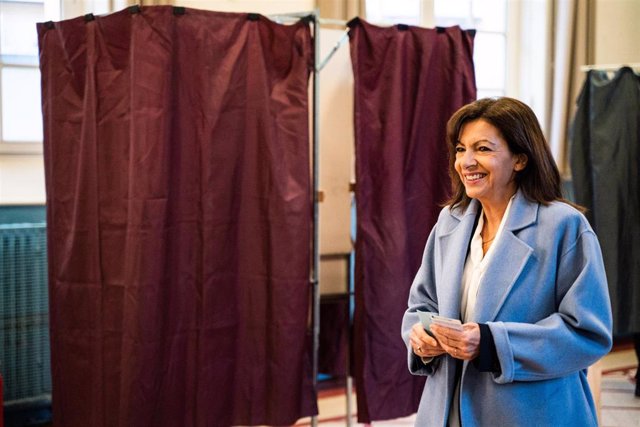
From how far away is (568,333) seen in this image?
4.52ft

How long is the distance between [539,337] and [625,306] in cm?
271

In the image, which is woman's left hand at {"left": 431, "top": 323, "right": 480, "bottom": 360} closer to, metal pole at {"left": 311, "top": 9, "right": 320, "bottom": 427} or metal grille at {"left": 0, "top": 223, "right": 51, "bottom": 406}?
metal pole at {"left": 311, "top": 9, "right": 320, "bottom": 427}

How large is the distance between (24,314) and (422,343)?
7.55 feet

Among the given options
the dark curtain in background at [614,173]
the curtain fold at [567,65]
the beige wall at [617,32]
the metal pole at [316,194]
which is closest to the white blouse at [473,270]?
the metal pole at [316,194]

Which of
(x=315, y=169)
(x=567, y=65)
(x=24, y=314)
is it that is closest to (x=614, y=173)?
(x=567, y=65)

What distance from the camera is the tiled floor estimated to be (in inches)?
133

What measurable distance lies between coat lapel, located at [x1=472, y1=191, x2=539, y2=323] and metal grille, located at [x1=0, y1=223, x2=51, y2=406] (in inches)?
93.0

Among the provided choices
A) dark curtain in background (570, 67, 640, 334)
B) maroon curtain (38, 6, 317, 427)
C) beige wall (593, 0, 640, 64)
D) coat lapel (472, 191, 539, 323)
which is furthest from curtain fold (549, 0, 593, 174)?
coat lapel (472, 191, 539, 323)

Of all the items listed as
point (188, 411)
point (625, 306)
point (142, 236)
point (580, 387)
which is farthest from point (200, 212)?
point (625, 306)

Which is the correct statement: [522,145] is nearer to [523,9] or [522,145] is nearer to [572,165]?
[572,165]

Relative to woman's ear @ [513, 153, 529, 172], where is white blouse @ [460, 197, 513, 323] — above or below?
below

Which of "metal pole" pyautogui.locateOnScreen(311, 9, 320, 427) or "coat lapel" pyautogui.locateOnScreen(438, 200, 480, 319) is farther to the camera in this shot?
"metal pole" pyautogui.locateOnScreen(311, 9, 320, 427)

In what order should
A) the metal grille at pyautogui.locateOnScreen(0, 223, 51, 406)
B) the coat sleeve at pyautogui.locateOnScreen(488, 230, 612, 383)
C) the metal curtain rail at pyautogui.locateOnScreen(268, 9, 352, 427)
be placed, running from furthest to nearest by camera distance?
the metal grille at pyautogui.locateOnScreen(0, 223, 51, 406) → the metal curtain rail at pyautogui.locateOnScreen(268, 9, 352, 427) → the coat sleeve at pyautogui.locateOnScreen(488, 230, 612, 383)

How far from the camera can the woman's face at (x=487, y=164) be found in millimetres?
1490
